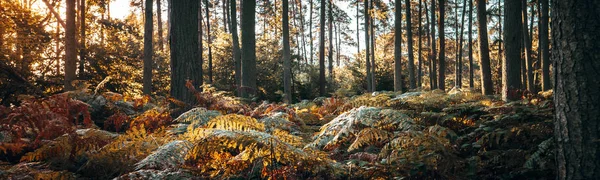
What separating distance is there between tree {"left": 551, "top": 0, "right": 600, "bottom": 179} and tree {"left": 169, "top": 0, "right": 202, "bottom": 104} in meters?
5.06

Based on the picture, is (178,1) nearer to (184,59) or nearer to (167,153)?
(184,59)

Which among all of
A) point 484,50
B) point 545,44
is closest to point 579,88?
point 484,50

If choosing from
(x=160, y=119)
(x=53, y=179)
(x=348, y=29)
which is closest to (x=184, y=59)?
(x=160, y=119)

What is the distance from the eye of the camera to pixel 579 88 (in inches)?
108

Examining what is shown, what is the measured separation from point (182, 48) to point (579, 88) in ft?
17.4

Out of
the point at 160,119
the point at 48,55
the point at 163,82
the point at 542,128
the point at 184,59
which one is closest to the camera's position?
the point at 542,128

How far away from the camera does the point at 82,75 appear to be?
12672mm

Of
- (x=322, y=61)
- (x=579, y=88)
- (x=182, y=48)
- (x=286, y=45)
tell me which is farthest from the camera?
(x=322, y=61)

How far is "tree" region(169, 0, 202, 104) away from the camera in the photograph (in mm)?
6309

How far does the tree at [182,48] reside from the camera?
631 centimetres

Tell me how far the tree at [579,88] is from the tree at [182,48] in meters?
5.06

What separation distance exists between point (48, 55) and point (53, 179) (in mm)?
11454

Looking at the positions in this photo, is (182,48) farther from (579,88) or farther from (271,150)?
(579,88)

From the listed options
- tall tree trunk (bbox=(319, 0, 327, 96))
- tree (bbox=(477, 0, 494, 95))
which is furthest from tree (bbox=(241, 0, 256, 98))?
tall tree trunk (bbox=(319, 0, 327, 96))
